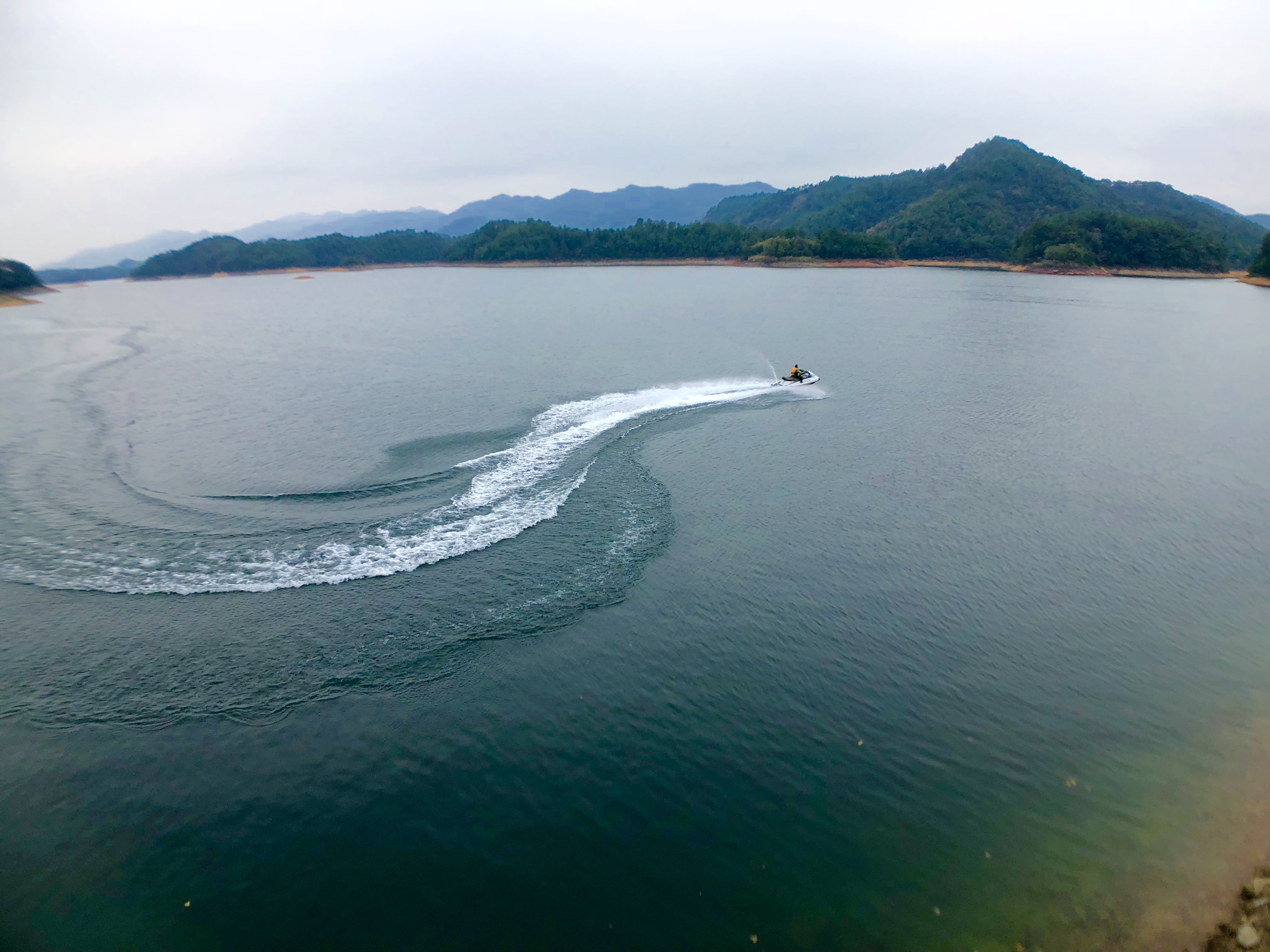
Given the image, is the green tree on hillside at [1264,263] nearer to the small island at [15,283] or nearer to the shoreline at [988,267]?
the shoreline at [988,267]

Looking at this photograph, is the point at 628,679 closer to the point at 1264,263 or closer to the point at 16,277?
the point at 1264,263

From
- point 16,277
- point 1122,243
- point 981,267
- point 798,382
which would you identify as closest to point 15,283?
point 16,277

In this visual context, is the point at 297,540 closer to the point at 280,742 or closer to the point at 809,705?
the point at 280,742

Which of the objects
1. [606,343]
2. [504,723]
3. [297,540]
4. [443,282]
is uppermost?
[443,282]

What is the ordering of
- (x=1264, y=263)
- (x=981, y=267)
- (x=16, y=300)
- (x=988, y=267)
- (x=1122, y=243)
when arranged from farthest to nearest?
(x=981, y=267), (x=988, y=267), (x=1122, y=243), (x=16, y=300), (x=1264, y=263)

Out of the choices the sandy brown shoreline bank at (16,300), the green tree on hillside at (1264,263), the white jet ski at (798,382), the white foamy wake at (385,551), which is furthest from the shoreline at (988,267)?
the white foamy wake at (385,551)

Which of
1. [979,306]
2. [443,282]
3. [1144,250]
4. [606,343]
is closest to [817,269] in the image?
[1144,250]
